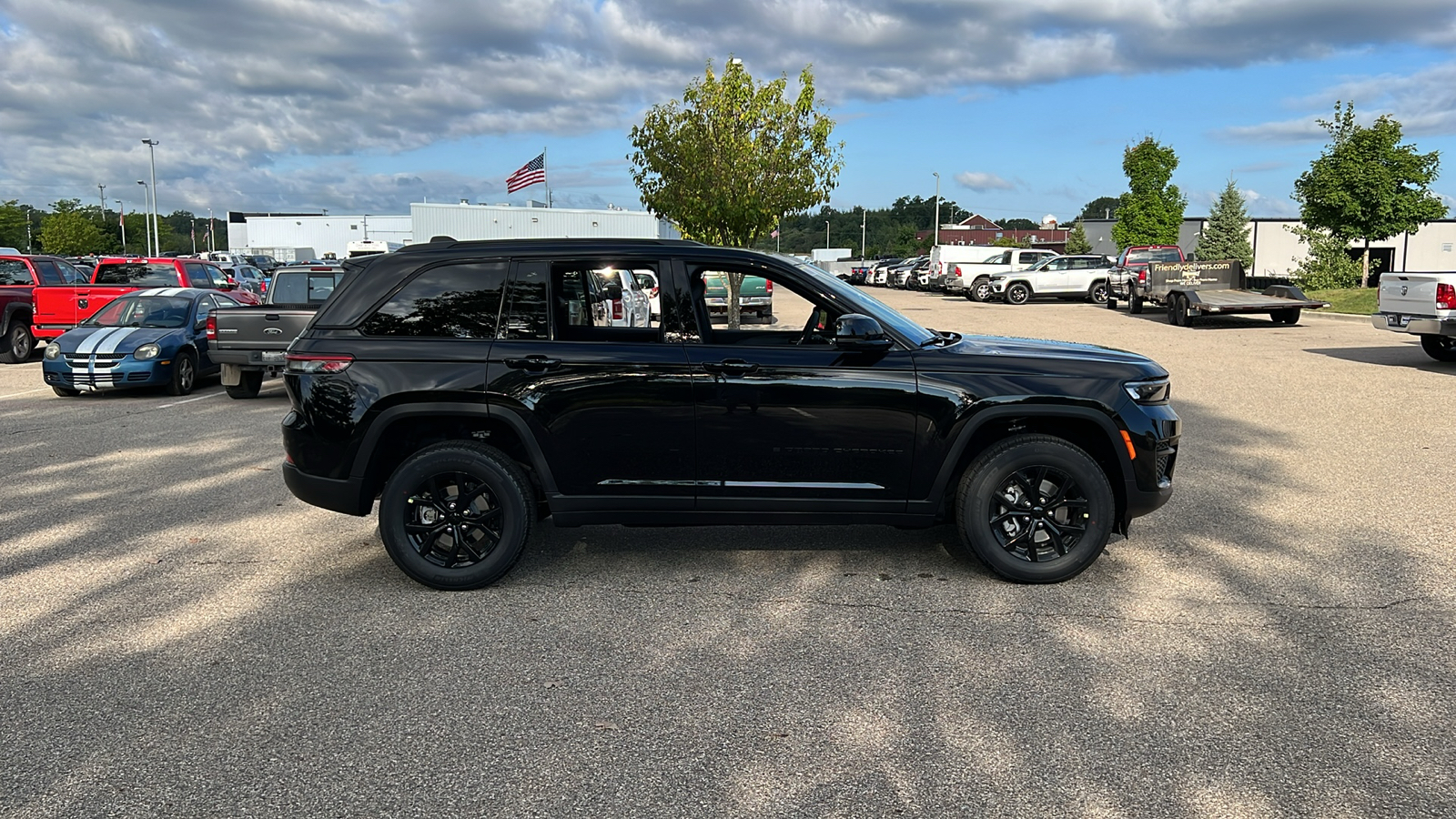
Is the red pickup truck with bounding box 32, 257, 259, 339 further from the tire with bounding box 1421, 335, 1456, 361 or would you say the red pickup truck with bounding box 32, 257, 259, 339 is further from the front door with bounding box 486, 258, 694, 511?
the tire with bounding box 1421, 335, 1456, 361

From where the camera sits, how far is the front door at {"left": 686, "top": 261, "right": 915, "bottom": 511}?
5.08 metres

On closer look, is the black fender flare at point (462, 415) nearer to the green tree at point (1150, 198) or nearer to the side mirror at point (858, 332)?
the side mirror at point (858, 332)

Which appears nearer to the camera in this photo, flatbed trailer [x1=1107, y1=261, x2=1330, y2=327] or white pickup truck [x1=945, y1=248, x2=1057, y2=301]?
flatbed trailer [x1=1107, y1=261, x2=1330, y2=327]

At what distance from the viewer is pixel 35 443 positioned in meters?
9.78

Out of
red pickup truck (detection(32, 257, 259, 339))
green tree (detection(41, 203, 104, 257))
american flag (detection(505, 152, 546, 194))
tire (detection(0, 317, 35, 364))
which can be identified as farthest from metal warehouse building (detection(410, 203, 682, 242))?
green tree (detection(41, 203, 104, 257))

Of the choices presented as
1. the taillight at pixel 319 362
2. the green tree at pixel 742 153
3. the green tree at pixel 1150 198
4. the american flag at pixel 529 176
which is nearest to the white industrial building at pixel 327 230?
the american flag at pixel 529 176

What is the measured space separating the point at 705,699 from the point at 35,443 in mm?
8720

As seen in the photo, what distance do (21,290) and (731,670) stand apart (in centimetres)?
1857

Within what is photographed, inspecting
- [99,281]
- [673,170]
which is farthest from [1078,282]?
[99,281]

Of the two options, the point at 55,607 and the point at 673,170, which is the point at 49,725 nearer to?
the point at 55,607

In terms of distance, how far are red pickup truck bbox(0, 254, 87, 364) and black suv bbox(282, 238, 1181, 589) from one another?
1604cm

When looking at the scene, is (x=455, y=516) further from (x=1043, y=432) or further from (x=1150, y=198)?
(x=1150, y=198)

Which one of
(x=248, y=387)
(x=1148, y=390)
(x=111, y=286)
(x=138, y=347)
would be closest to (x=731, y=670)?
(x=1148, y=390)

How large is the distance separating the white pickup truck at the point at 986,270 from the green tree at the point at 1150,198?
11911 millimetres
